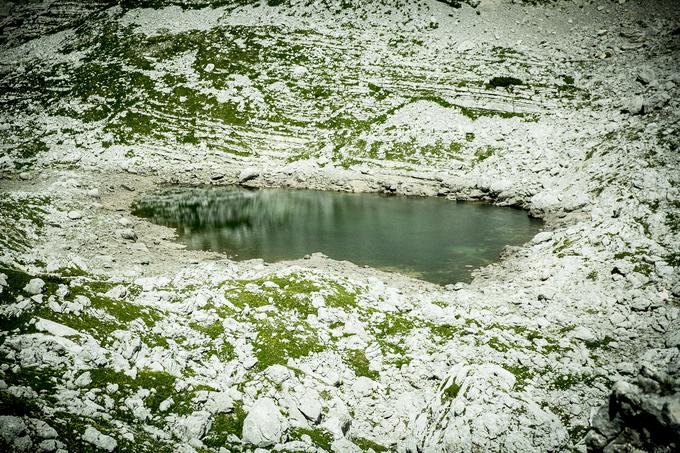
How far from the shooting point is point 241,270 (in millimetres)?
28516

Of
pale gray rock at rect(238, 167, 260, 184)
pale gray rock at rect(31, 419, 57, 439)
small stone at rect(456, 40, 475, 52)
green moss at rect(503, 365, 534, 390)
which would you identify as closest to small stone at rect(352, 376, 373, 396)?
green moss at rect(503, 365, 534, 390)

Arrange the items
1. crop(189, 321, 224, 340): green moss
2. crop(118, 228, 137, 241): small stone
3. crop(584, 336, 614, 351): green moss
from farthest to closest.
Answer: crop(118, 228, 137, 241): small stone → crop(584, 336, 614, 351): green moss → crop(189, 321, 224, 340): green moss

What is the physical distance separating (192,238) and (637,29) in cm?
6734

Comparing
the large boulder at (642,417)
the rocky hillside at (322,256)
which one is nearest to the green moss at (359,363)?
the rocky hillside at (322,256)

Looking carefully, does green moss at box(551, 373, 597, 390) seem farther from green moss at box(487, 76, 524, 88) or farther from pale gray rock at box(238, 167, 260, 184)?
green moss at box(487, 76, 524, 88)

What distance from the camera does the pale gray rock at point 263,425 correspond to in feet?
41.3

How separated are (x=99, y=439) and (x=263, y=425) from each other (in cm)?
456

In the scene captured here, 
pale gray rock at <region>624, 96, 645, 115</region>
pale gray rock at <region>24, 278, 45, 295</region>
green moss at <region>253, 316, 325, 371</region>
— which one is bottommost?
green moss at <region>253, 316, 325, 371</region>

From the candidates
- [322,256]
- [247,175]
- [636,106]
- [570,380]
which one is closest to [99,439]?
[570,380]

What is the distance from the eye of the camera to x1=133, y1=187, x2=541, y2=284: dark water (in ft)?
112

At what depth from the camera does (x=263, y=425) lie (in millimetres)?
12891

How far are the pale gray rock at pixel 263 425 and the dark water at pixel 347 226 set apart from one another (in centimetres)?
1915

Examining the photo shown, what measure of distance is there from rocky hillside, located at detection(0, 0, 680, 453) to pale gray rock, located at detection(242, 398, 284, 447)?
0.22 feet

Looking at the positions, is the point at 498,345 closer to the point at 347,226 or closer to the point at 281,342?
the point at 281,342
